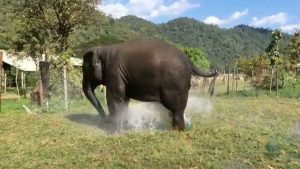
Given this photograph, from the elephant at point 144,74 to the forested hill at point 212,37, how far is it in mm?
118354

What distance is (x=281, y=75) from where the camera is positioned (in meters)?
27.2

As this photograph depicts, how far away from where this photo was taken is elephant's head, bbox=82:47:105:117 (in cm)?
1126

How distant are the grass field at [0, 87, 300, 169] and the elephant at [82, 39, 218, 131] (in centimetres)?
66

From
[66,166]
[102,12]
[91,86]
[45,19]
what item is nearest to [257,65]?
[102,12]

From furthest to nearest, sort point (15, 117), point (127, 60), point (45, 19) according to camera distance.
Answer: point (45, 19) → point (15, 117) → point (127, 60)

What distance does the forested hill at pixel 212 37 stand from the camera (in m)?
137

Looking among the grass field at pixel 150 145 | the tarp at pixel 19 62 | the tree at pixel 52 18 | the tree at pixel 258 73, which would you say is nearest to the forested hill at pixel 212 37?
the tarp at pixel 19 62

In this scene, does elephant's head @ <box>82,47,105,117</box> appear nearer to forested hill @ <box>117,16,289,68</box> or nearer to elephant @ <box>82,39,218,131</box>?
elephant @ <box>82,39,218,131</box>

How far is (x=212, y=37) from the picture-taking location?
506 ft

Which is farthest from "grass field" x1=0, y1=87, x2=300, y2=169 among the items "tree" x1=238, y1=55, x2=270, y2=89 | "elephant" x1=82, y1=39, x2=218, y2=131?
"tree" x1=238, y1=55, x2=270, y2=89

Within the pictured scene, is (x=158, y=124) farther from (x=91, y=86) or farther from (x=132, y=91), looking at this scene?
(x=91, y=86)

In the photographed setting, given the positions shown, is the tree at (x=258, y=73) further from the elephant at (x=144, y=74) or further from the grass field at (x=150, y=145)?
the elephant at (x=144, y=74)

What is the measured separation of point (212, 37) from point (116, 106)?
146m

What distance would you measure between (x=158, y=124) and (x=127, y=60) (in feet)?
5.58
